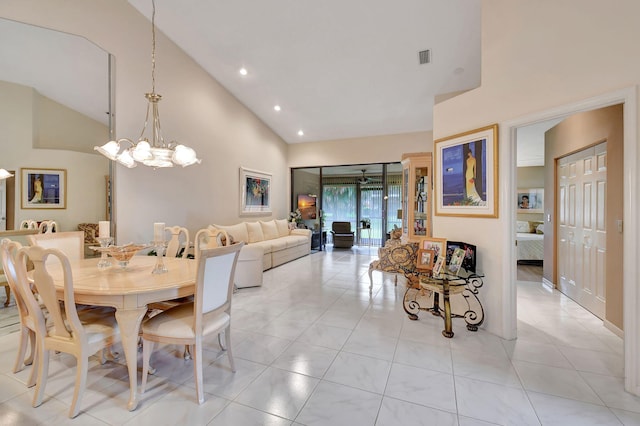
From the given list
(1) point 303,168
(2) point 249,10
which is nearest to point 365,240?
(1) point 303,168

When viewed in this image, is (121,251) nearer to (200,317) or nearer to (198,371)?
(200,317)

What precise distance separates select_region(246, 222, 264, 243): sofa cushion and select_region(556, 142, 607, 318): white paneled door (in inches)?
213

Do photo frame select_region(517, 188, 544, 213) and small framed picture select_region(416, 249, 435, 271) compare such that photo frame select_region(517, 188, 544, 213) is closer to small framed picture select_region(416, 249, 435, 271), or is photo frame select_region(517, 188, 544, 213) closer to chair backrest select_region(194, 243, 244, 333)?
small framed picture select_region(416, 249, 435, 271)

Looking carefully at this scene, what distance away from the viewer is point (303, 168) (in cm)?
815

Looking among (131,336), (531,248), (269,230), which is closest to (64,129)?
(131,336)

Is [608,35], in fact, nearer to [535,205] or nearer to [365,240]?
[535,205]

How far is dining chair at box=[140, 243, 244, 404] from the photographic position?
1.75 m

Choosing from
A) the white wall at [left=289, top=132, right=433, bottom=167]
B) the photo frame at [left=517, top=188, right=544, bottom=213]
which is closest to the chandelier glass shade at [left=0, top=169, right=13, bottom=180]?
the white wall at [left=289, top=132, right=433, bottom=167]

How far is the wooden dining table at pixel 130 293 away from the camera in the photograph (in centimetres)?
167

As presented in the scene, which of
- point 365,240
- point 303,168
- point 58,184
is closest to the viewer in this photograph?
point 58,184

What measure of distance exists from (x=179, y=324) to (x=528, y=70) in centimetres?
363

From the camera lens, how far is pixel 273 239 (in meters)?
6.41

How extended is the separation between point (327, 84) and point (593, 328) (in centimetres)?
522

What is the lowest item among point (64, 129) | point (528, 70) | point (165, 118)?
point (64, 129)
